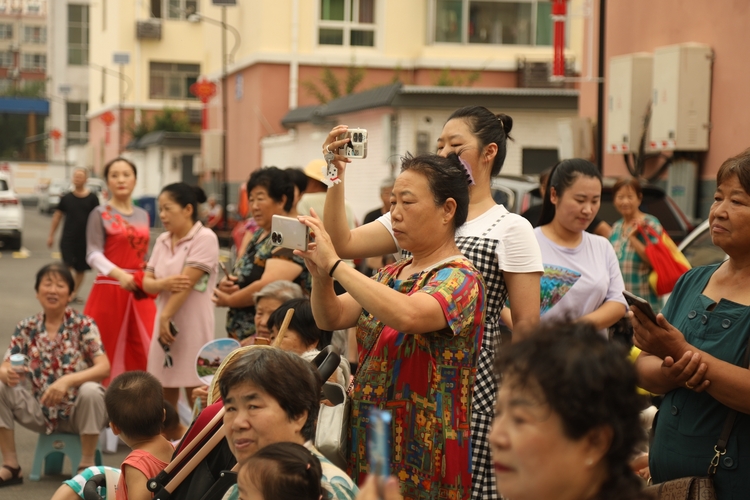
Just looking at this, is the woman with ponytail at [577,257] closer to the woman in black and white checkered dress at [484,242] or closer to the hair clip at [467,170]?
the woman in black and white checkered dress at [484,242]

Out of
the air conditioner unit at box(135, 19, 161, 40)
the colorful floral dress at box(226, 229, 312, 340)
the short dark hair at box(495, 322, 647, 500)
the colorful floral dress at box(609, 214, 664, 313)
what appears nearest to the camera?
the short dark hair at box(495, 322, 647, 500)

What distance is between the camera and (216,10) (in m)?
35.2

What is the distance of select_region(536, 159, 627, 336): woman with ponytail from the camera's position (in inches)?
204

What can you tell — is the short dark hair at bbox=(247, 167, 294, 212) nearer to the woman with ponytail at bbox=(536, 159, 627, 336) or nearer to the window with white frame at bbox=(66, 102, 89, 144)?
the woman with ponytail at bbox=(536, 159, 627, 336)

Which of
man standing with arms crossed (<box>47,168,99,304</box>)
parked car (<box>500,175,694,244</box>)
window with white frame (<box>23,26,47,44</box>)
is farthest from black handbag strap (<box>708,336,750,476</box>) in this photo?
window with white frame (<box>23,26,47,44</box>)

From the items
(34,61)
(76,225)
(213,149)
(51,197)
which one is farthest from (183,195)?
(34,61)

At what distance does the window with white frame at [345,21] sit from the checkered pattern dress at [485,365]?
26.5m

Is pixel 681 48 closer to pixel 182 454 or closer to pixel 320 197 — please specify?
pixel 320 197

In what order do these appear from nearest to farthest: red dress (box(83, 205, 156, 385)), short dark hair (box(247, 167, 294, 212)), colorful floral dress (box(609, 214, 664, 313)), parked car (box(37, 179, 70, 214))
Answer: short dark hair (box(247, 167, 294, 212))
colorful floral dress (box(609, 214, 664, 313))
red dress (box(83, 205, 156, 385))
parked car (box(37, 179, 70, 214))

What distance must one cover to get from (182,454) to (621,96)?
13197 mm

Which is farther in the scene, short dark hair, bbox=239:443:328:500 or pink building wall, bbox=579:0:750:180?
pink building wall, bbox=579:0:750:180

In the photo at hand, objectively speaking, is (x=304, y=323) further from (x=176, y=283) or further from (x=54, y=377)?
(x=54, y=377)

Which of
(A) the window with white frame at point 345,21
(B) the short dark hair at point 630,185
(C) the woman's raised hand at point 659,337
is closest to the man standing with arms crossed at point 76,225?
(B) the short dark hair at point 630,185

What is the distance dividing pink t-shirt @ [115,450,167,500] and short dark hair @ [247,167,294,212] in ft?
8.00
